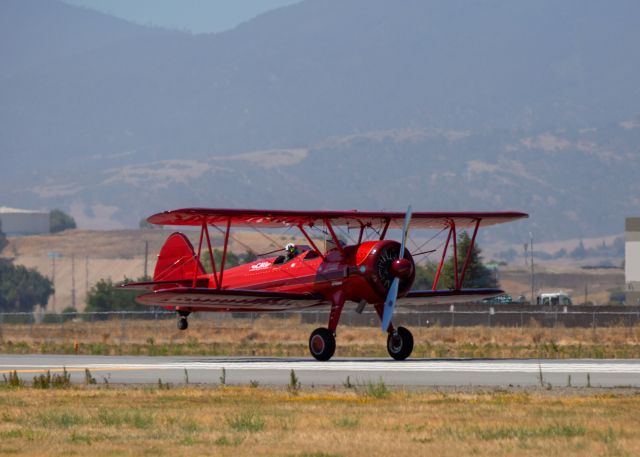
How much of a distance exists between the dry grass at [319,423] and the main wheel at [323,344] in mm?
9969

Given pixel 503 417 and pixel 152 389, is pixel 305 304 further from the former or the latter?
pixel 503 417

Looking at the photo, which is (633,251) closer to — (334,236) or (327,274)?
(327,274)

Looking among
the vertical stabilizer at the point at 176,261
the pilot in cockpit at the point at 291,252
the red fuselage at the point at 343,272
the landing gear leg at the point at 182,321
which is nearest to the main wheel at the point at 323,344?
the red fuselage at the point at 343,272

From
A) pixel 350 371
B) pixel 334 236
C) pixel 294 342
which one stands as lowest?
pixel 294 342

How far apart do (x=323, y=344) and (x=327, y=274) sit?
1789 millimetres

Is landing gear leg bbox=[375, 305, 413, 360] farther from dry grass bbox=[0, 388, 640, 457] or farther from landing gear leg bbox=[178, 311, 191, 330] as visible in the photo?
→ dry grass bbox=[0, 388, 640, 457]

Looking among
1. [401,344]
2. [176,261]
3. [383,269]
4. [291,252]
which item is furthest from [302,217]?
[176,261]

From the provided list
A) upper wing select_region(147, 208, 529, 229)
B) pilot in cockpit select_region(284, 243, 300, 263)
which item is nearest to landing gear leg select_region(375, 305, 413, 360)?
upper wing select_region(147, 208, 529, 229)

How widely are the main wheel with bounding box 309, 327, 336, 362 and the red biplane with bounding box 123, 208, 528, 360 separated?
24mm

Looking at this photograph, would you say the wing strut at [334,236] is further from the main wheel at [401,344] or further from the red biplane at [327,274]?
the main wheel at [401,344]

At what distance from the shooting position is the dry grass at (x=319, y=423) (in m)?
16.7

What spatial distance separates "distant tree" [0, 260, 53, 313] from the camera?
151m

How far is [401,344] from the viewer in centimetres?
3384

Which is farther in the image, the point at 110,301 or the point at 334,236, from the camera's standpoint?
the point at 110,301
